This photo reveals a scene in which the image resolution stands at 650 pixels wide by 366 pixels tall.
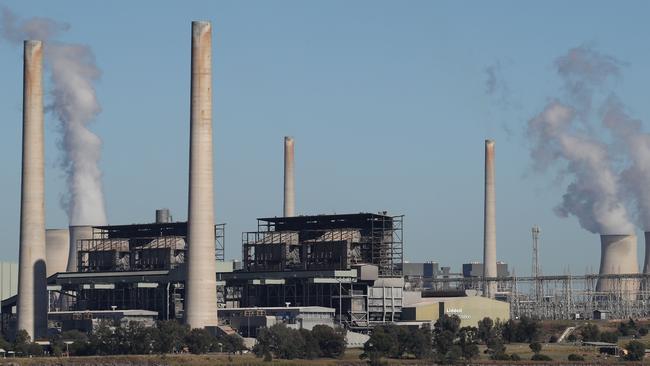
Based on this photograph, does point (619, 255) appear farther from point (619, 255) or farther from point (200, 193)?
point (200, 193)

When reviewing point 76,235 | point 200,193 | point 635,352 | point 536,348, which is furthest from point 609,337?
point 76,235

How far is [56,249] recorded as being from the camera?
15788cm

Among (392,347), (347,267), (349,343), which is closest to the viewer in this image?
(392,347)

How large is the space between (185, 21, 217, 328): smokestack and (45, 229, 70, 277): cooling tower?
144ft

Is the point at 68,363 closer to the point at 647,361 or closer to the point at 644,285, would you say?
the point at 647,361

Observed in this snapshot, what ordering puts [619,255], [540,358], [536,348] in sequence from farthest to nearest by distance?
[619,255] < [536,348] < [540,358]

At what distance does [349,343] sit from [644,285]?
206 ft

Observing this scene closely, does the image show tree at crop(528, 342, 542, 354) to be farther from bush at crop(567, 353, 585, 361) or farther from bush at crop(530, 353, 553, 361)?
bush at crop(567, 353, 585, 361)

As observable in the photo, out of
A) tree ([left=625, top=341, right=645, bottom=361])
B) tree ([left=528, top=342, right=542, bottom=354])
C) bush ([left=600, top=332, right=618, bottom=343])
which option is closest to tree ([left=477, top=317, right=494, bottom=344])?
tree ([left=528, top=342, right=542, bottom=354])

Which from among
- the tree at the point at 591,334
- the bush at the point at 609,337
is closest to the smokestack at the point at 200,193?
the tree at the point at 591,334

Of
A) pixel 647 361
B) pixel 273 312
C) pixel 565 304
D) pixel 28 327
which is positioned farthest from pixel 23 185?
pixel 565 304

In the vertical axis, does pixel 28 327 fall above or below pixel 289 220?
below

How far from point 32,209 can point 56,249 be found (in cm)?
3674

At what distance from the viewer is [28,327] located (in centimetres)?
12319
